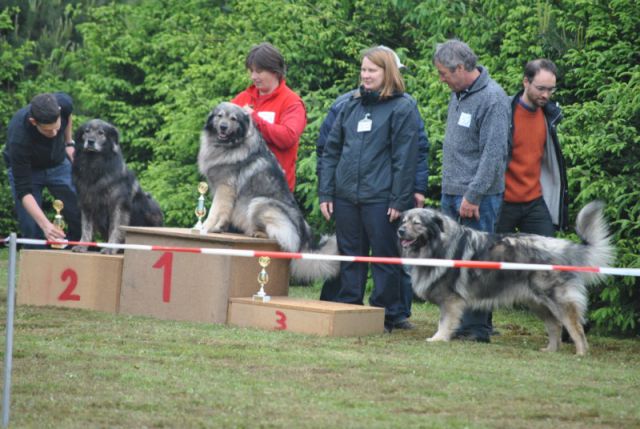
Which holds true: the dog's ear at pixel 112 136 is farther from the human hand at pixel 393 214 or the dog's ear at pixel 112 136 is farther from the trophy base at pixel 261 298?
the human hand at pixel 393 214

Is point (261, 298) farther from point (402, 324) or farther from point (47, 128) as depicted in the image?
point (47, 128)

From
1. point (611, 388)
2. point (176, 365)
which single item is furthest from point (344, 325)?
point (611, 388)

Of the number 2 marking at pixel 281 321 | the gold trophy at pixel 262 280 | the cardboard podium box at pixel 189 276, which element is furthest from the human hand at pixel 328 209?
the number 2 marking at pixel 281 321

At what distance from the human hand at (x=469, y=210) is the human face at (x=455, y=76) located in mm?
706

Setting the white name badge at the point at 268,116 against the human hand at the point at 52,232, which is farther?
the white name badge at the point at 268,116

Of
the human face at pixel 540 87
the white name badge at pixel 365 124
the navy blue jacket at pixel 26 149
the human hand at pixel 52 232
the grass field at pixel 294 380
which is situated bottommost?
the grass field at pixel 294 380

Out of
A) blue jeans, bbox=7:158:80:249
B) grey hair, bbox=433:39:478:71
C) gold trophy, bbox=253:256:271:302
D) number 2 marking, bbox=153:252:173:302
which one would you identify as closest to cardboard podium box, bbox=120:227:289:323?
number 2 marking, bbox=153:252:173:302

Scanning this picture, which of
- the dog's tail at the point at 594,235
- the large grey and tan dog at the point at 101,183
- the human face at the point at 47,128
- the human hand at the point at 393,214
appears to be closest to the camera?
the dog's tail at the point at 594,235

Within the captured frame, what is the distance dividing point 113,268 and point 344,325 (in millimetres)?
1836

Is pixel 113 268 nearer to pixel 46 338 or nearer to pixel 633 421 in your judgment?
pixel 46 338

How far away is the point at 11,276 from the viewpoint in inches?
161

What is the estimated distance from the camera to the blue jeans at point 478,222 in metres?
6.54

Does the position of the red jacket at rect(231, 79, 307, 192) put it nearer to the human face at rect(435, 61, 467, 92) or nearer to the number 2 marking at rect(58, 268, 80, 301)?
the human face at rect(435, 61, 467, 92)

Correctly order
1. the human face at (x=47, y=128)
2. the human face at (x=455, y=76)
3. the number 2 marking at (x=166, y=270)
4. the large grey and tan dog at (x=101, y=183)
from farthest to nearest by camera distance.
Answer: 1. the large grey and tan dog at (x=101, y=183)
2. the human face at (x=47, y=128)
3. the number 2 marking at (x=166, y=270)
4. the human face at (x=455, y=76)
